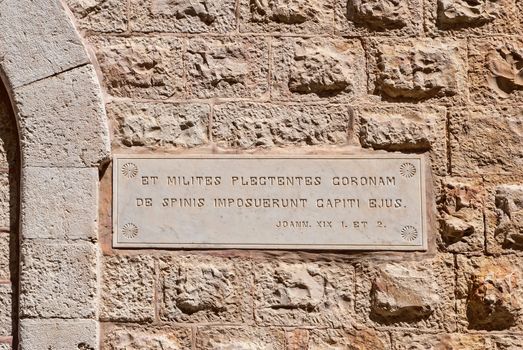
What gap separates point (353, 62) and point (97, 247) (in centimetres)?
130

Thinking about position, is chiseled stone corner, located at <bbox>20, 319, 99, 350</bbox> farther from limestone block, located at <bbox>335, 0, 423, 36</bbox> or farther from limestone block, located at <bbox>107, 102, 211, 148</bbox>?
limestone block, located at <bbox>335, 0, 423, 36</bbox>

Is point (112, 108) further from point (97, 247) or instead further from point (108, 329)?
point (108, 329)

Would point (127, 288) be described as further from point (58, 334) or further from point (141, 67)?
point (141, 67)

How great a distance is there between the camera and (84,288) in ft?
11.5

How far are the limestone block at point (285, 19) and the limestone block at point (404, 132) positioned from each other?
396mm

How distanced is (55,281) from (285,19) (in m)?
1.42

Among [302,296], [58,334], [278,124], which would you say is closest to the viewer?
[58,334]

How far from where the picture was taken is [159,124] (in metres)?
3.66

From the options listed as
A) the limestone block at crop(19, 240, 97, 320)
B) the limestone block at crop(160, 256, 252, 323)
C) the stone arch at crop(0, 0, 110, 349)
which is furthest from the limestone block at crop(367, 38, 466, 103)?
the limestone block at crop(19, 240, 97, 320)

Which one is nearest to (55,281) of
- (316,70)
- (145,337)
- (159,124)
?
(145,337)

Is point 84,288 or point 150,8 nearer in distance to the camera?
point 84,288

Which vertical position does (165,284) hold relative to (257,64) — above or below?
below

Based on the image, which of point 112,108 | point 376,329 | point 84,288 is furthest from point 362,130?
point 84,288

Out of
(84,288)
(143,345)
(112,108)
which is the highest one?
(112,108)
